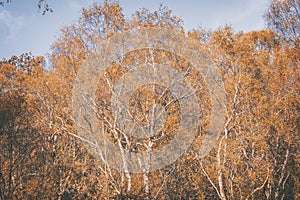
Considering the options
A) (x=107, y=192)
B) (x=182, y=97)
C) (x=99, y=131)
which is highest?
(x=182, y=97)

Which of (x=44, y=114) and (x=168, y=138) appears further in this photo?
(x=44, y=114)

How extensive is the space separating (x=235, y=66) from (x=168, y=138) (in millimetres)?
3258

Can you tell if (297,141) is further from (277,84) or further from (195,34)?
(195,34)

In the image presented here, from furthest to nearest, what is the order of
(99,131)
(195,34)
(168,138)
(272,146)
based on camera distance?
(195,34) → (272,146) → (168,138) → (99,131)

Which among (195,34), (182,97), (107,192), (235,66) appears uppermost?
(195,34)

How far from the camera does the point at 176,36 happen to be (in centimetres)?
1077

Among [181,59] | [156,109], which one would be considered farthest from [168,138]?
[181,59]

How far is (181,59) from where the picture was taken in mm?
10656

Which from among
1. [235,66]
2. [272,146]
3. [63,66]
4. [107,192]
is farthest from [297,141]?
[63,66]

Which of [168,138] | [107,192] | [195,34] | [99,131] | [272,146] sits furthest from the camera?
[195,34]

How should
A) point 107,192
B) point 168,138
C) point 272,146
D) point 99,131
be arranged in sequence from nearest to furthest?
1. point 107,192
2. point 99,131
3. point 168,138
4. point 272,146

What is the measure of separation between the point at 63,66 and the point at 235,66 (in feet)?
18.8

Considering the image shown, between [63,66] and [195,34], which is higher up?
[195,34]

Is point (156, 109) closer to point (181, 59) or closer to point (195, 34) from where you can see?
point (181, 59)
